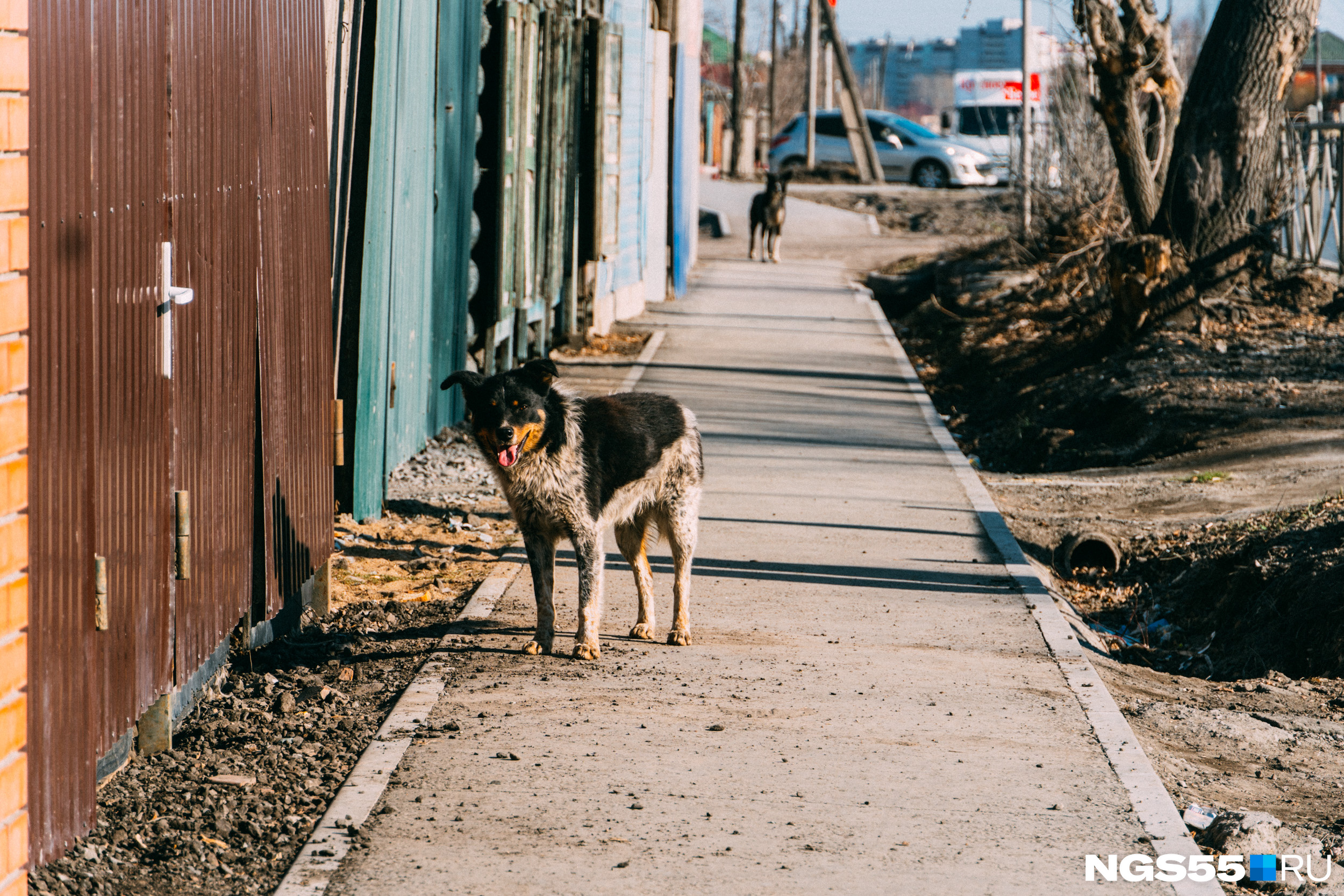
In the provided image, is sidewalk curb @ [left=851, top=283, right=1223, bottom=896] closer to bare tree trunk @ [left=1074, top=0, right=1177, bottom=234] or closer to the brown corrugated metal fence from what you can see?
the brown corrugated metal fence

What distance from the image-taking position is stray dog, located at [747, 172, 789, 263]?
2441cm

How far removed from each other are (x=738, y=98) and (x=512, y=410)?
150 feet

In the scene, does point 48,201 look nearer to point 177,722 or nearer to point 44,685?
point 44,685

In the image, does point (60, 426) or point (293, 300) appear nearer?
point (60, 426)

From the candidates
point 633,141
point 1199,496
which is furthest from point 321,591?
point 633,141

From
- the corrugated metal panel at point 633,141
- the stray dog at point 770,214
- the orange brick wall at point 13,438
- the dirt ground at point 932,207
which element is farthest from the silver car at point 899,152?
the orange brick wall at point 13,438

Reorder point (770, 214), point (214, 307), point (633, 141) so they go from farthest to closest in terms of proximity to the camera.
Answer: point (770, 214)
point (633, 141)
point (214, 307)

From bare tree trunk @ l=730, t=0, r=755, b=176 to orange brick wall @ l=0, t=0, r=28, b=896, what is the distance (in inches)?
1806

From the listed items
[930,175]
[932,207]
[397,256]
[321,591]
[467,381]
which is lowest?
[321,591]

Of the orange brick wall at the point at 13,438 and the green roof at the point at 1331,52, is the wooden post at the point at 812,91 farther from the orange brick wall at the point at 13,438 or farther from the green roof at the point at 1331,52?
the green roof at the point at 1331,52

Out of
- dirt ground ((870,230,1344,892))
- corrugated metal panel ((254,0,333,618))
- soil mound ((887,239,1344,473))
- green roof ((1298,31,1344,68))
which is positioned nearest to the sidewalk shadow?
dirt ground ((870,230,1344,892))

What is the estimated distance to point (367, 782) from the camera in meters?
4.57

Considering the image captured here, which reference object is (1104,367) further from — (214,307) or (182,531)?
(182,531)

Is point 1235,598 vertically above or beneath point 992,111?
beneath
